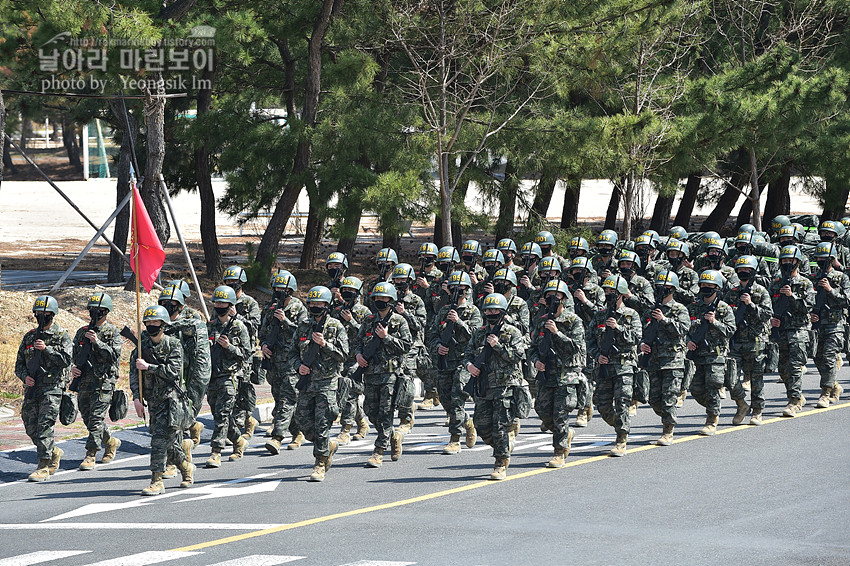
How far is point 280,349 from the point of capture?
43.0 feet

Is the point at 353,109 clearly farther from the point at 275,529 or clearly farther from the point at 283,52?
the point at 275,529

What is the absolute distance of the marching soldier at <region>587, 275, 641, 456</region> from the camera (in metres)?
12.2

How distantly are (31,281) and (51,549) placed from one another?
18244mm

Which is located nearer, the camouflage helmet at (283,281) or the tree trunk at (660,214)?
the camouflage helmet at (283,281)

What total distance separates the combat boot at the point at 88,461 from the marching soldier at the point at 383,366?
9.71 feet

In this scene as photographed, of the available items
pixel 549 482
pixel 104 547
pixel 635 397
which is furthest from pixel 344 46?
pixel 104 547

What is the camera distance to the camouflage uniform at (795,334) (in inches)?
561

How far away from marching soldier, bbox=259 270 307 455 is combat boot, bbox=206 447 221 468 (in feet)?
1.95

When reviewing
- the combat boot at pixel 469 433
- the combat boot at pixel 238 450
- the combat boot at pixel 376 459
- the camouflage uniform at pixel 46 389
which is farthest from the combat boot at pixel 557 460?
the camouflage uniform at pixel 46 389

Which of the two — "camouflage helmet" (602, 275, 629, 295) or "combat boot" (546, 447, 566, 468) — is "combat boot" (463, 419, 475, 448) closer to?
"combat boot" (546, 447, 566, 468)

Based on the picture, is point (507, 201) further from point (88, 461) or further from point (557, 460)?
point (88, 461)

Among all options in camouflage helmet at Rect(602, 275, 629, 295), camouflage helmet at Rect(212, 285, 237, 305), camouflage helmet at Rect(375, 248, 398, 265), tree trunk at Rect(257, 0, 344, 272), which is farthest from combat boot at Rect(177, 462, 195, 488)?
tree trunk at Rect(257, 0, 344, 272)

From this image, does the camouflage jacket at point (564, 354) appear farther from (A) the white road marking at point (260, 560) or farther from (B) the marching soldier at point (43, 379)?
(B) the marching soldier at point (43, 379)

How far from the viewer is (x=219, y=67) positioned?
83.0 ft
